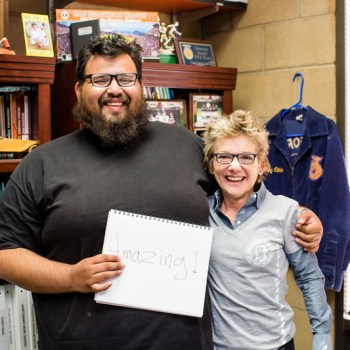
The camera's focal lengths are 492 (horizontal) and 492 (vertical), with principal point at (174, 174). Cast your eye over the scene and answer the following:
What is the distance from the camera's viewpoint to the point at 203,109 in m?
2.31

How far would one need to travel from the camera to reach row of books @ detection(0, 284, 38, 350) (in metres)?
1.82

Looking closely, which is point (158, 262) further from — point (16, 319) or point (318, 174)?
point (318, 174)

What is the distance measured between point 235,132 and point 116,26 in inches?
35.6

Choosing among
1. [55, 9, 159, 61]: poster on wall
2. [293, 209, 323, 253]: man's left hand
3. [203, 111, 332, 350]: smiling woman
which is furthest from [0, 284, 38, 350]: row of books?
[293, 209, 323, 253]: man's left hand

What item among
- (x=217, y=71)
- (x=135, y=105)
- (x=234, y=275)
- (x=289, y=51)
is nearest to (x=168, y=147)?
(x=135, y=105)

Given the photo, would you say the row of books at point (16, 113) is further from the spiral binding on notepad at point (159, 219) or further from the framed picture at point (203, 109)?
the spiral binding on notepad at point (159, 219)

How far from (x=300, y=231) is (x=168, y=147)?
45cm

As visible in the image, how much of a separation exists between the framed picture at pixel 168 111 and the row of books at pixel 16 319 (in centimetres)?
92

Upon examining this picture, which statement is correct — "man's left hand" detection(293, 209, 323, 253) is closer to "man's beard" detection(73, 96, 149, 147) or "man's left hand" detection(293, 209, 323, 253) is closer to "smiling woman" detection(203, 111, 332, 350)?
"smiling woman" detection(203, 111, 332, 350)

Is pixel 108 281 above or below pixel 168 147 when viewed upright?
below

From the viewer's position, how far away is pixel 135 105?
57.8 inches

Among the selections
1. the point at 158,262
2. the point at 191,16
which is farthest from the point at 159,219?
the point at 191,16

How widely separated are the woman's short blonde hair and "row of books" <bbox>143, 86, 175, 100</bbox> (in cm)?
78

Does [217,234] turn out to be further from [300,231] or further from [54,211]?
[54,211]
